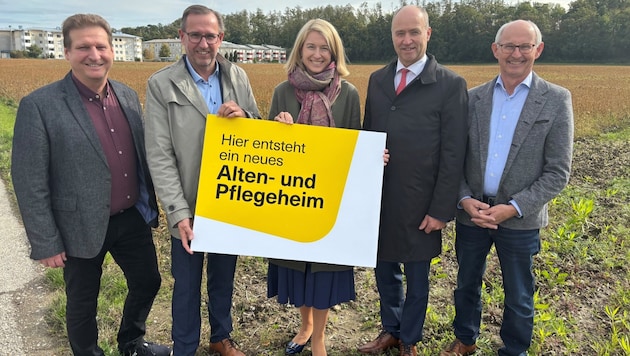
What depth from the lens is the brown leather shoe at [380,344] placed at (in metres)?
3.19

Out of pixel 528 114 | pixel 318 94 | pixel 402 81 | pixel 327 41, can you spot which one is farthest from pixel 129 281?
pixel 528 114

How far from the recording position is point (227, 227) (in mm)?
2619

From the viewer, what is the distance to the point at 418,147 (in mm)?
2660

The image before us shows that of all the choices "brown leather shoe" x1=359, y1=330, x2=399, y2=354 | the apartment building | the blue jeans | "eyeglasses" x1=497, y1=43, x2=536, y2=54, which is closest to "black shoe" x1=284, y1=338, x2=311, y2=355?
"brown leather shoe" x1=359, y1=330, x2=399, y2=354

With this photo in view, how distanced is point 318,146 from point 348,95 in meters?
0.41

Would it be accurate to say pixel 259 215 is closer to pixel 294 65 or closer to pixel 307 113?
pixel 307 113

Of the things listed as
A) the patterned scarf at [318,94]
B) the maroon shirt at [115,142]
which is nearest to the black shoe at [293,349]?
the maroon shirt at [115,142]

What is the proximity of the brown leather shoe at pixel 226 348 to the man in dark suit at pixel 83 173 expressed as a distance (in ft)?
2.53

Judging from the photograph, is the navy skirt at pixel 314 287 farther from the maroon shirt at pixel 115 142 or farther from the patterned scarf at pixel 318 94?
the maroon shirt at pixel 115 142

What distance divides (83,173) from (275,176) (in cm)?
109

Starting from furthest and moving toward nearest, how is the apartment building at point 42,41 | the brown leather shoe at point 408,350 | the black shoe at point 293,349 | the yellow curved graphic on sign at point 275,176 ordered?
1. the apartment building at point 42,41
2. the black shoe at point 293,349
3. the brown leather shoe at point 408,350
4. the yellow curved graphic on sign at point 275,176

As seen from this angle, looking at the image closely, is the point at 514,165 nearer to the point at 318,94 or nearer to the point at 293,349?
the point at 318,94

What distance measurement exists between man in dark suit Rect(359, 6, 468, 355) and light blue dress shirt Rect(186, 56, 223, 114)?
972 millimetres

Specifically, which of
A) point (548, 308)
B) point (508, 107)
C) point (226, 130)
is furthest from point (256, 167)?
point (548, 308)
